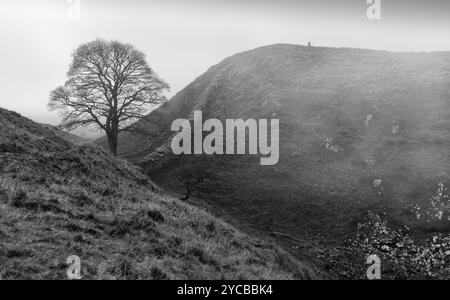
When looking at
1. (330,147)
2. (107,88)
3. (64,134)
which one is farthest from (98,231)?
(64,134)

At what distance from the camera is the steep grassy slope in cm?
922

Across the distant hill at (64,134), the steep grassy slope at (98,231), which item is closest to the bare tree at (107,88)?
the distant hill at (64,134)

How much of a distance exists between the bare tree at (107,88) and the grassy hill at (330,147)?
3.16 meters

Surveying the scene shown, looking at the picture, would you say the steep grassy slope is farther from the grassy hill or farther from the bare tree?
the bare tree

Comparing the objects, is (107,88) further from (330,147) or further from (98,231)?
(98,231)

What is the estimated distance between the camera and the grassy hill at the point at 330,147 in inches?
981

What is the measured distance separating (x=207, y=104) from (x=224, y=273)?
3928cm

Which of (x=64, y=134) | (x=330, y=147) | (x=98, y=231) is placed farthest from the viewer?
(x=64, y=134)

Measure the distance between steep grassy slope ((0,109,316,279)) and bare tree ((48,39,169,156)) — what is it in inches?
558

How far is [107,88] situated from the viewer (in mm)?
35281

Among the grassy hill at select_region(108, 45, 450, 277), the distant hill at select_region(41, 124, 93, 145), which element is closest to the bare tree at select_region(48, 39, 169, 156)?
the distant hill at select_region(41, 124, 93, 145)

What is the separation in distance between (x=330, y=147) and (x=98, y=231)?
991 inches

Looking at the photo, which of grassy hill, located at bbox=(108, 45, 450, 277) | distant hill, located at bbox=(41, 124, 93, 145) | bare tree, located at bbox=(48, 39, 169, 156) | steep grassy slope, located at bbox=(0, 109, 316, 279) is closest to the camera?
steep grassy slope, located at bbox=(0, 109, 316, 279)
